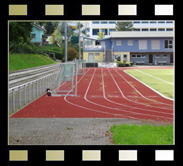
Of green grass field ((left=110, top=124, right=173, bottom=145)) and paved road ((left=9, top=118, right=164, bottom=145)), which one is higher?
green grass field ((left=110, top=124, right=173, bottom=145))

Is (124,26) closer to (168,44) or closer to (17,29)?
(168,44)

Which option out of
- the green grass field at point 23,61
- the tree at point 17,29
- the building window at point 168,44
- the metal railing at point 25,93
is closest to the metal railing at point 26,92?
the metal railing at point 25,93

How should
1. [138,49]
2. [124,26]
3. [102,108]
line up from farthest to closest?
[124,26], [138,49], [102,108]

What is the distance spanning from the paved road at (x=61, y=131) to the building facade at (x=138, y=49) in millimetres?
58714

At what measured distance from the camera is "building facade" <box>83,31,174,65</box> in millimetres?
71688

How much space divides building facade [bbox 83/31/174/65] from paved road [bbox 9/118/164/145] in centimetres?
5871

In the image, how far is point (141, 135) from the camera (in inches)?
372

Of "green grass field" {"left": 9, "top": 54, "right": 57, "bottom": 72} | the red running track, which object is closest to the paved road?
the red running track

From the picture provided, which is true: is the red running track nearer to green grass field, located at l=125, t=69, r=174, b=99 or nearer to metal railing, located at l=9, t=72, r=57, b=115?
metal railing, located at l=9, t=72, r=57, b=115

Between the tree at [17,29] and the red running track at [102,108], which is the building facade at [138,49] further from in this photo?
the red running track at [102,108]

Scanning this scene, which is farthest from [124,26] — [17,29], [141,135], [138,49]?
[141,135]

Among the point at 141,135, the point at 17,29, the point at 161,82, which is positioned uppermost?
the point at 17,29

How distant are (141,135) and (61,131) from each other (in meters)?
2.39
